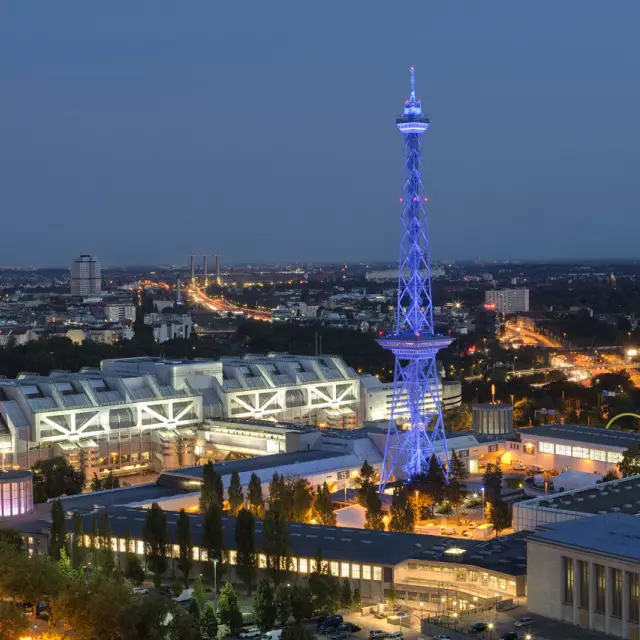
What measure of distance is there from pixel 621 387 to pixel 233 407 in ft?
47.8

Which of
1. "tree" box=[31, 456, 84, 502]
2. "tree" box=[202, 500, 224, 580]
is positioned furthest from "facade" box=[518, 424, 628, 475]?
"tree" box=[202, 500, 224, 580]

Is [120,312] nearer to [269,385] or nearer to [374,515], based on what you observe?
[269,385]

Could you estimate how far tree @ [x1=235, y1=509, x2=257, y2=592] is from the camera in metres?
18.4

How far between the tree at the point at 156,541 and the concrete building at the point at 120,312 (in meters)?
68.5

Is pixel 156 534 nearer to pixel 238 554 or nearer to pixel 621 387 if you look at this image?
pixel 238 554

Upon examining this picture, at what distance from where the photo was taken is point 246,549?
18469 millimetres

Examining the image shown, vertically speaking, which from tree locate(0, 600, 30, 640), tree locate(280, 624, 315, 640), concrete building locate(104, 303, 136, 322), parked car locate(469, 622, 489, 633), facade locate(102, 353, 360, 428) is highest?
concrete building locate(104, 303, 136, 322)

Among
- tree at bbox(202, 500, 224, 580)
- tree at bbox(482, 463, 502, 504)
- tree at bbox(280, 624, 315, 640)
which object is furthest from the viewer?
tree at bbox(482, 463, 502, 504)

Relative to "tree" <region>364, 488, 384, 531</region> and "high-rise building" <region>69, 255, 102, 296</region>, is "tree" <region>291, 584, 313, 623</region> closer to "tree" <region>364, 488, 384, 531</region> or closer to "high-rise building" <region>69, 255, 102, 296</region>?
"tree" <region>364, 488, 384, 531</region>

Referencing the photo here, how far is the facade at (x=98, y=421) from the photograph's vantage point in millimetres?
29469

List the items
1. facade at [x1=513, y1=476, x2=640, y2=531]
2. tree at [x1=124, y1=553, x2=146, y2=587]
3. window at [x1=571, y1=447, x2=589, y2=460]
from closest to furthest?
tree at [x1=124, y1=553, x2=146, y2=587], facade at [x1=513, y1=476, x2=640, y2=531], window at [x1=571, y1=447, x2=589, y2=460]

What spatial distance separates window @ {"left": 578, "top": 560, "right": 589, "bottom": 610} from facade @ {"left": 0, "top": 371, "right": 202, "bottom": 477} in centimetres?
1658

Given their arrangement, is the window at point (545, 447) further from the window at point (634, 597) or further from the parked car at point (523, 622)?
the window at point (634, 597)

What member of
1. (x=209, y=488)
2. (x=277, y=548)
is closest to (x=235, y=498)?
(x=209, y=488)
